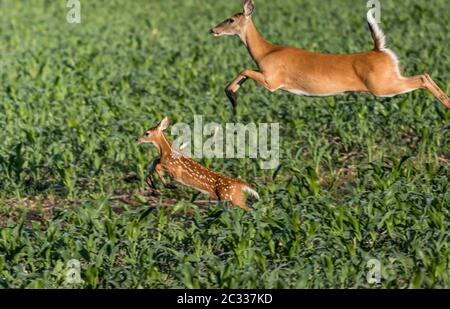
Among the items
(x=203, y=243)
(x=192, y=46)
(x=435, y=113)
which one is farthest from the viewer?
(x=192, y=46)

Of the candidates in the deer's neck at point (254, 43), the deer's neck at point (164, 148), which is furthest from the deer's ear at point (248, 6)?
the deer's neck at point (164, 148)

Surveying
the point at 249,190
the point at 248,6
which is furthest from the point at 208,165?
the point at 248,6

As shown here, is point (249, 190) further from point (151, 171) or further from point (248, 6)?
point (248, 6)

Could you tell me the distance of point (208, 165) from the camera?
13.9 metres

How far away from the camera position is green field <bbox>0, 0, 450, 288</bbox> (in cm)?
1027

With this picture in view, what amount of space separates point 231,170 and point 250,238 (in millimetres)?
3294

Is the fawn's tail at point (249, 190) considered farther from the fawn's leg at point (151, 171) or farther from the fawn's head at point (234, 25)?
the fawn's head at point (234, 25)

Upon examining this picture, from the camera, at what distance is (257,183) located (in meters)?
13.2

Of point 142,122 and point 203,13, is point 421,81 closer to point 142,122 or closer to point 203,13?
point 142,122

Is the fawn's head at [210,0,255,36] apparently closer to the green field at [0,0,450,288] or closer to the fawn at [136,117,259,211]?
the fawn at [136,117,259,211]

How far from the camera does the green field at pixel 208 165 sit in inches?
404

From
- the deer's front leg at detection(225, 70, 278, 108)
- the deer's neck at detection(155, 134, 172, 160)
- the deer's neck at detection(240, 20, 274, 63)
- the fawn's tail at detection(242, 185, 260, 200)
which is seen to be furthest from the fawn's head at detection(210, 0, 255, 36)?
the fawn's tail at detection(242, 185, 260, 200)
